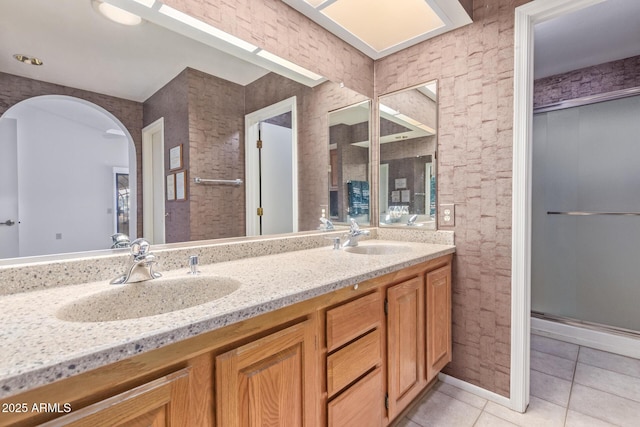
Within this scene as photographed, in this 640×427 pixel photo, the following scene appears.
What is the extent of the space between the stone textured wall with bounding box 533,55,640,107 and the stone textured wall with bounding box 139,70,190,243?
117 inches

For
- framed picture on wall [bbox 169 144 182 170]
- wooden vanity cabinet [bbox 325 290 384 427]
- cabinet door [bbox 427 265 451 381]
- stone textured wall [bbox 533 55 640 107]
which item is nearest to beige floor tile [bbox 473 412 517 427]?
cabinet door [bbox 427 265 451 381]

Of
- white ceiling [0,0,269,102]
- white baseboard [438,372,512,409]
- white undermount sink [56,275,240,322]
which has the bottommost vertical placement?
white baseboard [438,372,512,409]

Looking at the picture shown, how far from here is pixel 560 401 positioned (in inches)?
65.2

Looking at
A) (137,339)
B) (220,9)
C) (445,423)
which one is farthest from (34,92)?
(445,423)

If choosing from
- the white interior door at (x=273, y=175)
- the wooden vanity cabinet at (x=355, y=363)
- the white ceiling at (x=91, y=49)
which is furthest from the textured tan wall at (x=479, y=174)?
the white ceiling at (x=91, y=49)

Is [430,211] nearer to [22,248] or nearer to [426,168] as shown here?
[426,168]

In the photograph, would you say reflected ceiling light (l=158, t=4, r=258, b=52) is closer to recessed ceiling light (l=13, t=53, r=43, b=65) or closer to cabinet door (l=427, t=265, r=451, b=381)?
recessed ceiling light (l=13, t=53, r=43, b=65)

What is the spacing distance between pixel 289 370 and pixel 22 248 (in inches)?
35.7

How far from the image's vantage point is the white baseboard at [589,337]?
2.15 meters

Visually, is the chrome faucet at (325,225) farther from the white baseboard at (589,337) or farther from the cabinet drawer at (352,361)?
the white baseboard at (589,337)

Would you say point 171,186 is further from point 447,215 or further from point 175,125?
point 447,215

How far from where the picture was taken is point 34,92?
94cm

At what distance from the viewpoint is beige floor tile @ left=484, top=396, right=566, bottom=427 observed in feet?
4.90

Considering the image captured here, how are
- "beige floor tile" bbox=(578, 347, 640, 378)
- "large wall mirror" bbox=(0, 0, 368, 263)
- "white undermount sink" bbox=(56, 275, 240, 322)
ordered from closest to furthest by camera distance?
"white undermount sink" bbox=(56, 275, 240, 322) → "large wall mirror" bbox=(0, 0, 368, 263) → "beige floor tile" bbox=(578, 347, 640, 378)
